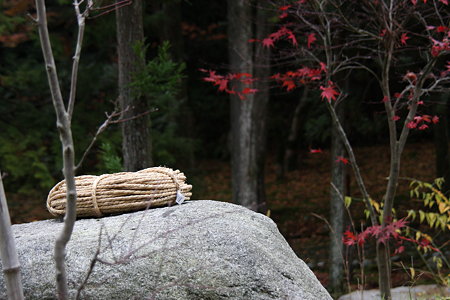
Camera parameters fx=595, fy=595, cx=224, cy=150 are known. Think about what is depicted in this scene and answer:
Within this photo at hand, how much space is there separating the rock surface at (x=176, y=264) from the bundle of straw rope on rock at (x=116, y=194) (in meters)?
0.19

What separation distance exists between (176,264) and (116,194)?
0.67 m

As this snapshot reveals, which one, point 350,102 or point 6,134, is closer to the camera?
point 6,134

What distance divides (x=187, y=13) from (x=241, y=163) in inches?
275

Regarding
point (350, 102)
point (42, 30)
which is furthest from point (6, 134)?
point (42, 30)

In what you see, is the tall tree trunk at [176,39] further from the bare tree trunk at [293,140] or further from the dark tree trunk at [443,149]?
the dark tree trunk at [443,149]

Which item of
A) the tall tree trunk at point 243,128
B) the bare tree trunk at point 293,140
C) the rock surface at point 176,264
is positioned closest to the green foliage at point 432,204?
the rock surface at point 176,264

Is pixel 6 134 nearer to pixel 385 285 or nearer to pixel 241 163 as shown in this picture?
pixel 241 163

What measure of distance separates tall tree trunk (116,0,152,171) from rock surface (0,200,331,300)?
252 centimetres

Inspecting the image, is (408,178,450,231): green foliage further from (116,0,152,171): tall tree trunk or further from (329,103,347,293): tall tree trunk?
(329,103,347,293): tall tree trunk

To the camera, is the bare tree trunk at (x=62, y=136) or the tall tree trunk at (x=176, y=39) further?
the tall tree trunk at (x=176, y=39)

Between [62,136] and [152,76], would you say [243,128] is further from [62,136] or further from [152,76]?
[62,136]

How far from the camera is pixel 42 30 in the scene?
160 cm

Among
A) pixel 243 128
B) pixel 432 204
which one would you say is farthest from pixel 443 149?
pixel 432 204

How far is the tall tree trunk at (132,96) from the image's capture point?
561cm
